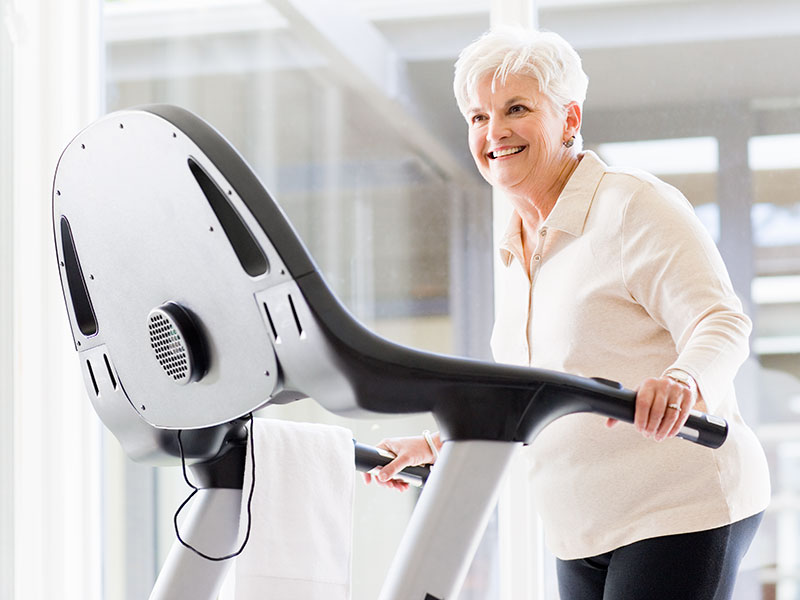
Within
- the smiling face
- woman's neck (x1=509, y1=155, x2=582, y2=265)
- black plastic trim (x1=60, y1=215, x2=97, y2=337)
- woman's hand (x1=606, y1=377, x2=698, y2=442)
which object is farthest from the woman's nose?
black plastic trim (x1=60, y1=215, x2=97, y2=337)

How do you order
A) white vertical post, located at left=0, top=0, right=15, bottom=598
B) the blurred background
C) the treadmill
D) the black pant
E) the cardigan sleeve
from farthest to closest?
white vertical post, located at left=0, top=0, right=15, bottom=598 < the blurred background < the black pant < the cardigan sleeve < the treadmill

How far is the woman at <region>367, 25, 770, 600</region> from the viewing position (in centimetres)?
131

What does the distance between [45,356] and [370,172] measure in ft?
3.06

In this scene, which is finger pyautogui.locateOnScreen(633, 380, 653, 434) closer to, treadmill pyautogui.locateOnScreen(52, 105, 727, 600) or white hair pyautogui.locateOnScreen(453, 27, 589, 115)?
treadmill pyautogui.locateOnScreen(52, 105, 727, 600)

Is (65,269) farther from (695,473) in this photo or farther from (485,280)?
(485,280)

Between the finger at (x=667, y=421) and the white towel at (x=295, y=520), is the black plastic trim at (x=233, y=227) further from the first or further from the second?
the finger at (x=667, y=421)

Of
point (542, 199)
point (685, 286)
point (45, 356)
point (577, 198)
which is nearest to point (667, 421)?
point (685, 286)

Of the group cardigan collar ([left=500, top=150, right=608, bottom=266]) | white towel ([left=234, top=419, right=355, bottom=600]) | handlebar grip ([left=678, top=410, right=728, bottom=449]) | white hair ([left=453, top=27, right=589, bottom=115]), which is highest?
white hair ([left=453, top=27, right=589, bottom=115])

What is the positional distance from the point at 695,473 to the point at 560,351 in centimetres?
25

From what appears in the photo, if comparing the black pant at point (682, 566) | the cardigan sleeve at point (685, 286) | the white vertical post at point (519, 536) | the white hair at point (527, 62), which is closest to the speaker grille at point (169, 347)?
the cardigan sleeve at point (685, 286)

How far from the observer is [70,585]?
2.48 meters

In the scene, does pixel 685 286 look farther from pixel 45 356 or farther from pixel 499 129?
pixel 45 356

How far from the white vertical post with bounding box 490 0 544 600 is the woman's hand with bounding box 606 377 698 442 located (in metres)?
1.20

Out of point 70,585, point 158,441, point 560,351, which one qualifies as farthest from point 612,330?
point 70,585
